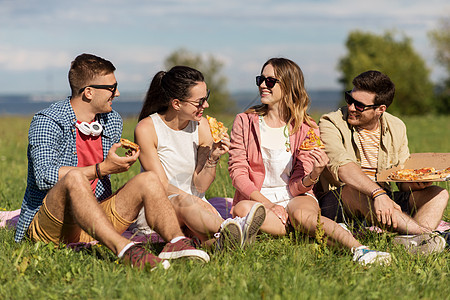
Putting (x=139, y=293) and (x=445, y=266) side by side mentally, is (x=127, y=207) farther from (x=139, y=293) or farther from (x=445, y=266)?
(x=445, y=266)

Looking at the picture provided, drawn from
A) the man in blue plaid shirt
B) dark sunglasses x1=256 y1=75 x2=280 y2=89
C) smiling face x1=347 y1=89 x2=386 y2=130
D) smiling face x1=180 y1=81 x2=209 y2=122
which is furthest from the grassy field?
dark sunglasses x1=256 y1=75 x2=280 y2=89

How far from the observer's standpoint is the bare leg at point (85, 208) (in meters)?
3.62

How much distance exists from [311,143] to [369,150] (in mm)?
744

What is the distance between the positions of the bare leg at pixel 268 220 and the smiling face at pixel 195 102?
2.81ft

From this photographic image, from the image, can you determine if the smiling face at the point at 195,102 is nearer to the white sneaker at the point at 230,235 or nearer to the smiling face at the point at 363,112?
the white sneaker at the point at 230,235

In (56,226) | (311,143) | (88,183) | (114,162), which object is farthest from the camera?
(311,143)

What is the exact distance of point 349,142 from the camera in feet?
15.9

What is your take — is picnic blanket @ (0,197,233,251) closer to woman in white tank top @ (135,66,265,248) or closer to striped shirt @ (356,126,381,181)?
woman in white tank top @ (135,66,265,248)

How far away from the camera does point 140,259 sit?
3.50 m

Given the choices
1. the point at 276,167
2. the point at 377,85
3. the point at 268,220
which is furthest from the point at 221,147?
the point at 377,85

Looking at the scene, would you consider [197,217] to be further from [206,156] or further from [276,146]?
[276,146]

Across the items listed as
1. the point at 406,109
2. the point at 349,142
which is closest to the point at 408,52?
the point at 406,109

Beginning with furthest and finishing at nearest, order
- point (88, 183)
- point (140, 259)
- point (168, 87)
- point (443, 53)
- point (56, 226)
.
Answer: point (443, 53) → point (168, 87) → point (56, 226) → point (88, 183) → point (140, 259)

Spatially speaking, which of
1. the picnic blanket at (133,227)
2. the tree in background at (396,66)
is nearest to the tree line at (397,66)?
the tree in background at (396,66)
